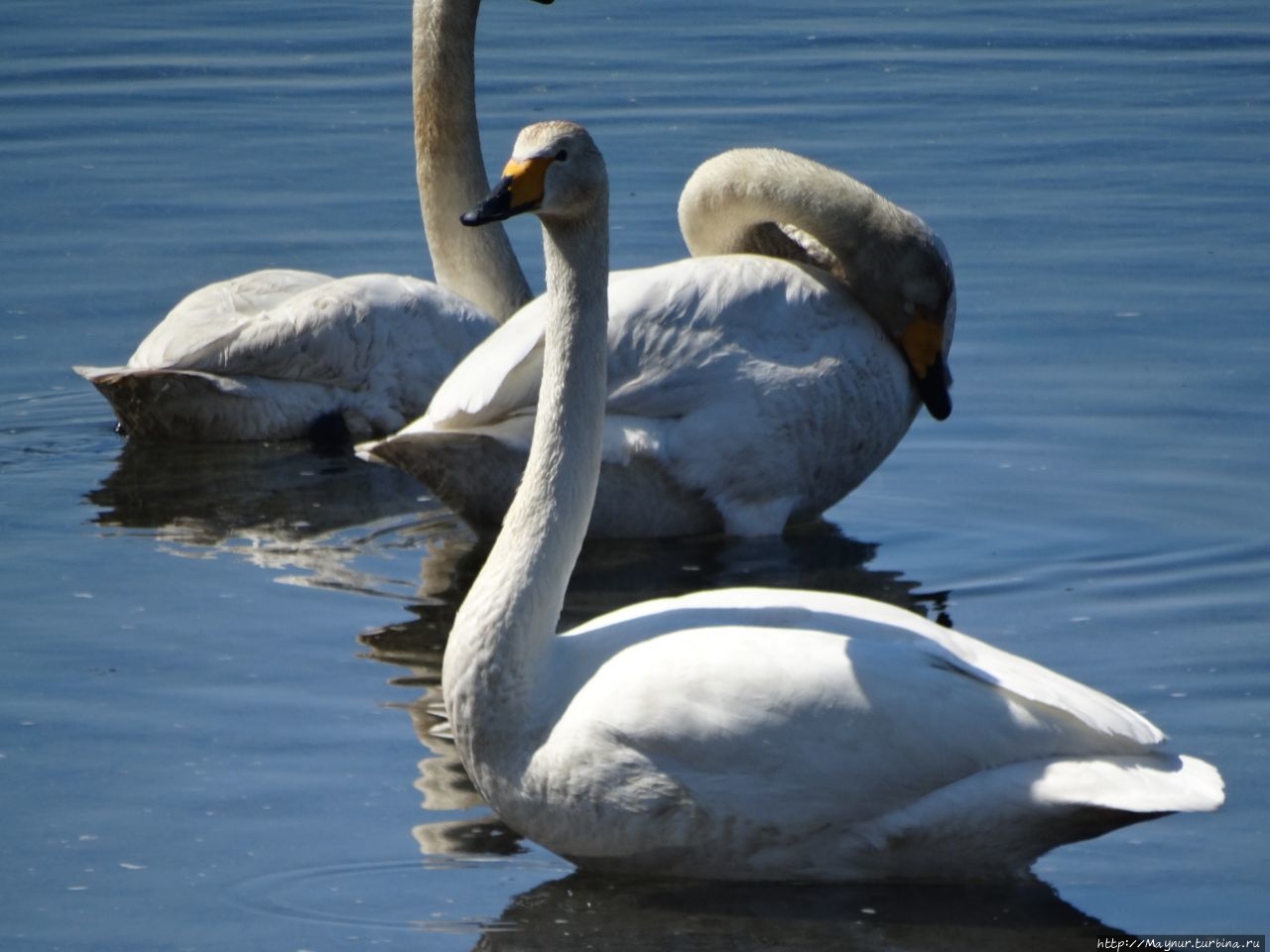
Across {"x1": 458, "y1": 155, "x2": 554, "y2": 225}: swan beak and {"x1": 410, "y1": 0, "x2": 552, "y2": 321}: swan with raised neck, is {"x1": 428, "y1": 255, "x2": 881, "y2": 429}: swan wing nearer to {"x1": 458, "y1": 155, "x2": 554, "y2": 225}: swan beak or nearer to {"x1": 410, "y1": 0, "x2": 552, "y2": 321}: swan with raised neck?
{"x1": 458, "y1": 155, "x2": 554, "y2": 225}: swan beak

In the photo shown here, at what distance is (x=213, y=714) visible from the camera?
620 cm

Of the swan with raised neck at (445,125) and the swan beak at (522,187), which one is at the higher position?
the swan with raised neck at (445,125)

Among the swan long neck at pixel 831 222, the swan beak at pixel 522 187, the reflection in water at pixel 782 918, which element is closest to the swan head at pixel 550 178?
the swan beak at pixel 522 187

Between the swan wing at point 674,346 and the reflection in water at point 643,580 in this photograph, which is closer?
the reflection in water at point 643,580

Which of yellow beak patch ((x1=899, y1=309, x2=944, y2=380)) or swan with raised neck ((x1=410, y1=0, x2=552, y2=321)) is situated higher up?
swan with raised neck ((x1=410, y1=0, x2=552, y2=321))

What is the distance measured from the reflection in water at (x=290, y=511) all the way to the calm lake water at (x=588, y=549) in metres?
0.02

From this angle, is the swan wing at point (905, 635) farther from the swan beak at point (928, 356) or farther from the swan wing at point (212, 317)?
the swan wing at point (212, 317)

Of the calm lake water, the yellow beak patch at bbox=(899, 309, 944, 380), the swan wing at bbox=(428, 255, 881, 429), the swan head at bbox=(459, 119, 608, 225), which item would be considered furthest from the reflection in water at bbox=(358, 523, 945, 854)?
the swan head at bbox=(459, 119, 608, 225)

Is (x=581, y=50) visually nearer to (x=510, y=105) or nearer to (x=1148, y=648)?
(x=510, y=105)

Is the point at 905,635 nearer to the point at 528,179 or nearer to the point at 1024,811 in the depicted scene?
the point at 1024,811

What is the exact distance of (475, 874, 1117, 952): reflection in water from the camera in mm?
4941

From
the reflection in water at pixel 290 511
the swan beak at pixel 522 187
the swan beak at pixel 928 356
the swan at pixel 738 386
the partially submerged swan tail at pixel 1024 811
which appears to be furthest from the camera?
the swan beak at pixel 928 356

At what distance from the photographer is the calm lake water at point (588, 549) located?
5.19 meters

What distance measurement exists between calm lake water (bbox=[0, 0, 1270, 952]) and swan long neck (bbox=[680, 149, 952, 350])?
0.69 m
